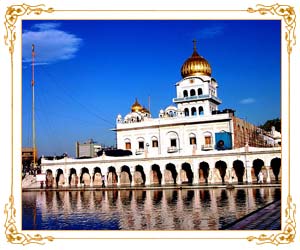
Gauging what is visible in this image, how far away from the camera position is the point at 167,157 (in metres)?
13.6

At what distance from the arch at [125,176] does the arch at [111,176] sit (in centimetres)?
31

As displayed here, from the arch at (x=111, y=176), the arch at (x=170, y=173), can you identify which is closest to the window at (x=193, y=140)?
the arch at (x=170, y=173)

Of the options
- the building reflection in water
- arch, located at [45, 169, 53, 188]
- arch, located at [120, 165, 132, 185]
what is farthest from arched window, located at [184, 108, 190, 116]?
arch, located at [45, 169, 53, 188]

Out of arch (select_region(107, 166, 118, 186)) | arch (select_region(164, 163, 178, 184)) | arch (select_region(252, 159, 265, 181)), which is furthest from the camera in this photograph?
arch (select_region(107, 166, 118, 186))

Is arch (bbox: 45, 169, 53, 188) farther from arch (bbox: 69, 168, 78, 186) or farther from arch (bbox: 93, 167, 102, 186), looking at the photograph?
arch (bbox: 93, 167, 102, 186)

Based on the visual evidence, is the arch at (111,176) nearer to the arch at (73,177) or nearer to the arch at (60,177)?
the arch at (73,177)

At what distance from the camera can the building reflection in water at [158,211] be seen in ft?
20.5

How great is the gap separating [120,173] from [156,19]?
9.83 meters

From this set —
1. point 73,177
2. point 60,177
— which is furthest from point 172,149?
point 60,177

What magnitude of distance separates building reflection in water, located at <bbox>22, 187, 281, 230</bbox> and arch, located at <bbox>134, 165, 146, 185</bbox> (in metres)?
3.04

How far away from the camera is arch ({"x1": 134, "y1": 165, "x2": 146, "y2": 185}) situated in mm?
14297

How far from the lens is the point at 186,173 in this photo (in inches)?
541
